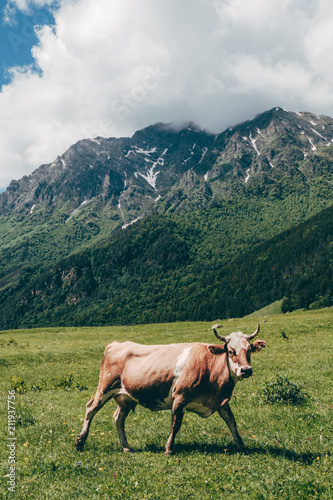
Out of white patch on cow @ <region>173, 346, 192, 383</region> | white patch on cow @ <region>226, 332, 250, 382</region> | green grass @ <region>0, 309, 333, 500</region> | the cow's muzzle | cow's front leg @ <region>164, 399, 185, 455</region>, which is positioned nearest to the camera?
green grass @ <region>0, 309, 333, 500</region>

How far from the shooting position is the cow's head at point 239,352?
346 inches

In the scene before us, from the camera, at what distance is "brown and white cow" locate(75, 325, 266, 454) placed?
9.34 meters

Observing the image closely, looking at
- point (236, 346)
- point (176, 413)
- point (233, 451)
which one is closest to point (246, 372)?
point (236, 346)

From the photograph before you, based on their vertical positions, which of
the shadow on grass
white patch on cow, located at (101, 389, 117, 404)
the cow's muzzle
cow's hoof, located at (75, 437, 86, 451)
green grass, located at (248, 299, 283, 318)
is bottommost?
green grass, located at (248, 299, 283, 318)

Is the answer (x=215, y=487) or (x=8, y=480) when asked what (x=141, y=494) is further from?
(x=8, y=480)

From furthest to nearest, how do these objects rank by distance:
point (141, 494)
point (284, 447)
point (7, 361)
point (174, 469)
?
1. point (7, 361)
2. point (284, 447)
3. point (174, 469)
4. point (141, 494)

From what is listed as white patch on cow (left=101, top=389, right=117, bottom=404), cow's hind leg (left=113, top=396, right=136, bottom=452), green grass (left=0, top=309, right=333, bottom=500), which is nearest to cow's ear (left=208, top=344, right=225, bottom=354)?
green grass (left=0, top=309, right=333, bottom=500)

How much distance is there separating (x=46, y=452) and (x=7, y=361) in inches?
872

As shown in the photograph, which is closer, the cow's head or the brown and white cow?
the cow's head

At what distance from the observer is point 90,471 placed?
8984mm

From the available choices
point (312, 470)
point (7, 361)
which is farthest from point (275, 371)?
point (7, 361)

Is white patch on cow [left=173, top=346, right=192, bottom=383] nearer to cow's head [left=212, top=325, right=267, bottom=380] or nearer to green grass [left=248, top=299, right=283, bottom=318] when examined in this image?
cow's head [left=212, top=325, right=267, bottom=380]

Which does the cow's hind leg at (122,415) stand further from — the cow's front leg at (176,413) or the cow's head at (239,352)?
the cow's head at (239,352)

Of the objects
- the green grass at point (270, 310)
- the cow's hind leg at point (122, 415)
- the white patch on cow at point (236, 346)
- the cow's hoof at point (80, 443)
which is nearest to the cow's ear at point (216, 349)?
the white patch on cow at point (236, 346)
